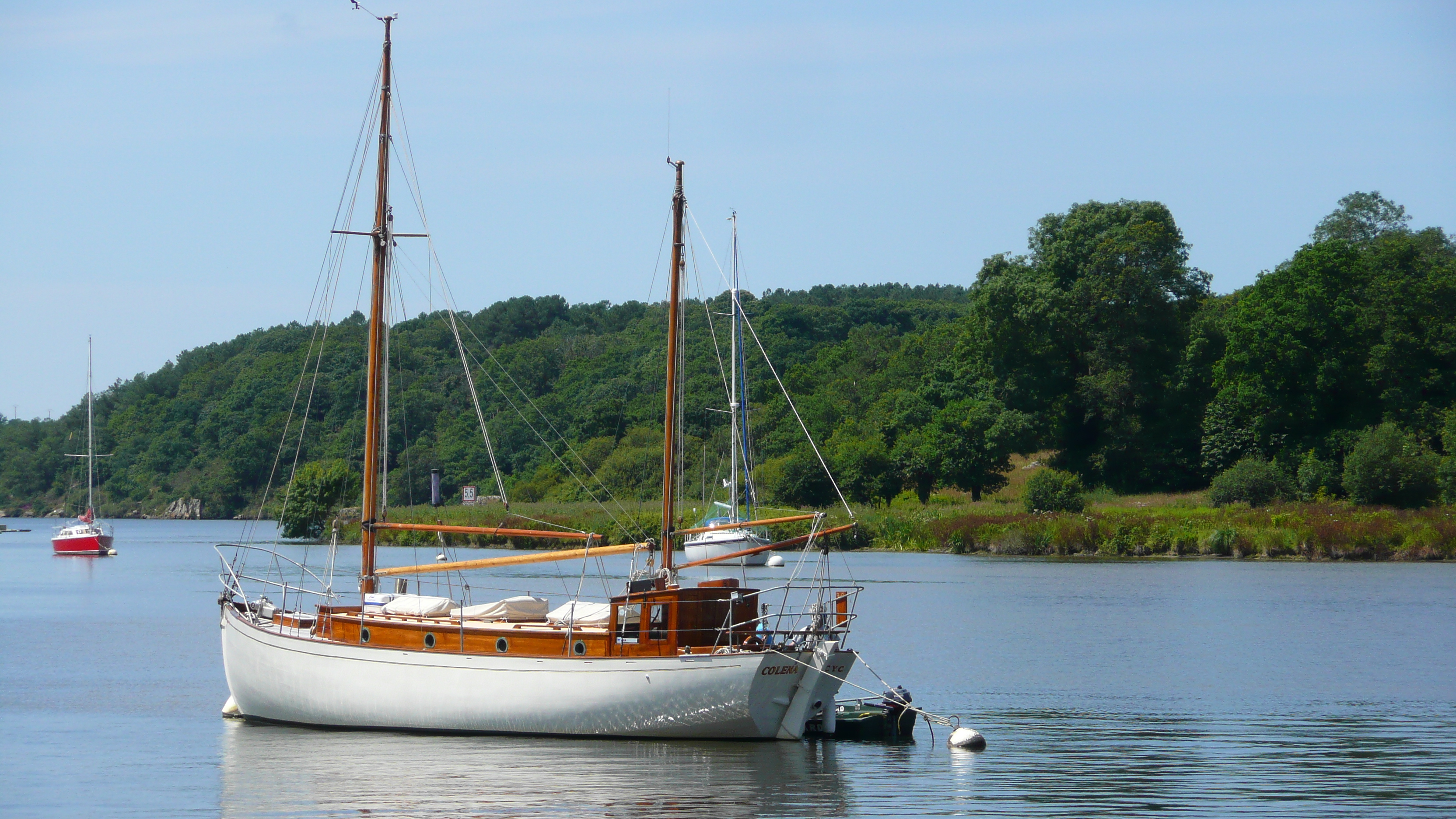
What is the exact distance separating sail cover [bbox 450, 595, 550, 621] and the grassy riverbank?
109 feet

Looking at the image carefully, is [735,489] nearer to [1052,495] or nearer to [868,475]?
[1052,495]

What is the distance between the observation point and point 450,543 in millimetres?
95062

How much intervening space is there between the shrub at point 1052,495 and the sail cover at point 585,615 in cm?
5628

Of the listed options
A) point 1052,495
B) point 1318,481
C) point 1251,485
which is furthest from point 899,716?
point 1318,481

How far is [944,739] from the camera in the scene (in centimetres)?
2472

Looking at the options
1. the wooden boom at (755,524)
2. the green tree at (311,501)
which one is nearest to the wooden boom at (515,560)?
the wooden boom at (755,524)

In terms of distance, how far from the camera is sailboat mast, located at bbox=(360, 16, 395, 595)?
26953 millimetres

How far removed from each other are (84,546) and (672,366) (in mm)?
76632

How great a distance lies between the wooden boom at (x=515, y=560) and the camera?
80.7ft

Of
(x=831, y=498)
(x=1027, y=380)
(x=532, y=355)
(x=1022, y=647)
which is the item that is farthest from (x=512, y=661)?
(x=532, y=355)

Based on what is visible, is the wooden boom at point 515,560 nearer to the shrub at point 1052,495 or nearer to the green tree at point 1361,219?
the shrub at point 1052,495

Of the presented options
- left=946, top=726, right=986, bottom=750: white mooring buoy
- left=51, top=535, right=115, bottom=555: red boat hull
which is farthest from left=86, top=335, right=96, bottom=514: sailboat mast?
left=946, top=726, right=986, bottom=750: white mooring buoy

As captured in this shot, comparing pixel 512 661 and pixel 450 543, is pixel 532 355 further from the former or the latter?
pixel 512 661

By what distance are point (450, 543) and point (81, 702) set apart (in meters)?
66.4
